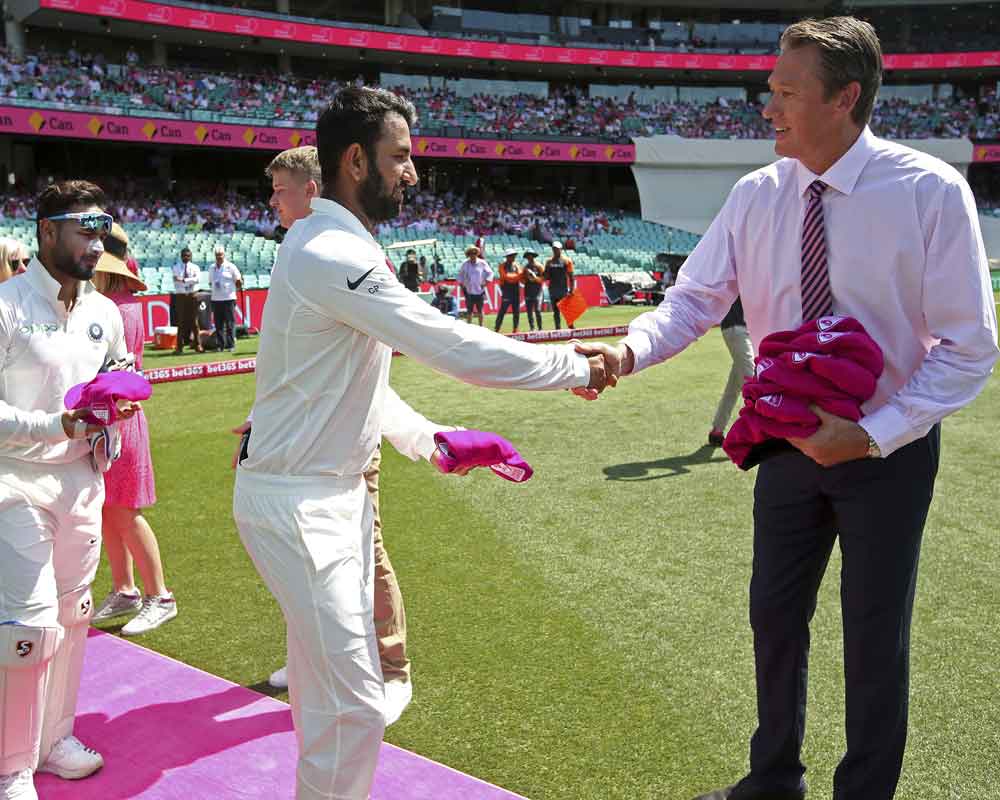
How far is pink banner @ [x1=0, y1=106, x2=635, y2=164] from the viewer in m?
28.8

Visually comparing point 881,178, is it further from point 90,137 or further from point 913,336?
point 90,137

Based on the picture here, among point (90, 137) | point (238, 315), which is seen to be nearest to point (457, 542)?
point (238, 315)

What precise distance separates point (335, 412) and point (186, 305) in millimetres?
15212

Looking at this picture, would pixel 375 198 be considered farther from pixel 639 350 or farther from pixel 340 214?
pixel 639 350

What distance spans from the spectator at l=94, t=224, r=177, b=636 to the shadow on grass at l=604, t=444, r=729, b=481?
3.69 meters

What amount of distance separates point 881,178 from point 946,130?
4973cm

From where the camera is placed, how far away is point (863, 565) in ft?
8.47

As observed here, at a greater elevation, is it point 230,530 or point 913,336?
point 913,336

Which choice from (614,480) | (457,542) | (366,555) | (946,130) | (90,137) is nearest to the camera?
(366,555)

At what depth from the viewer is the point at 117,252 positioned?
474cm

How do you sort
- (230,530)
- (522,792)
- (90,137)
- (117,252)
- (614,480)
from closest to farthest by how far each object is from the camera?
(522,792) < (117,252) < (230,530) < (614,480) < (90,137)

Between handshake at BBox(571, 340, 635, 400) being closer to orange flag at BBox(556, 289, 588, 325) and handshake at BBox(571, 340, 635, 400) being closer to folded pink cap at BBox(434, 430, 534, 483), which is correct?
folded pink cap at BBox(434, 430, 534, 483)

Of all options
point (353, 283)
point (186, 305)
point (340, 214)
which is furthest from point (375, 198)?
point (186, 305)

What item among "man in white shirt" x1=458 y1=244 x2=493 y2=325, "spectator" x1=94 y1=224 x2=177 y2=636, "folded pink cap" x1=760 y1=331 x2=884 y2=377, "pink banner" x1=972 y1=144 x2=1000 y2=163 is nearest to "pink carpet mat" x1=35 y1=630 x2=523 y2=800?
"spectator" x1=94 y1=224 x2=177 y2=636
